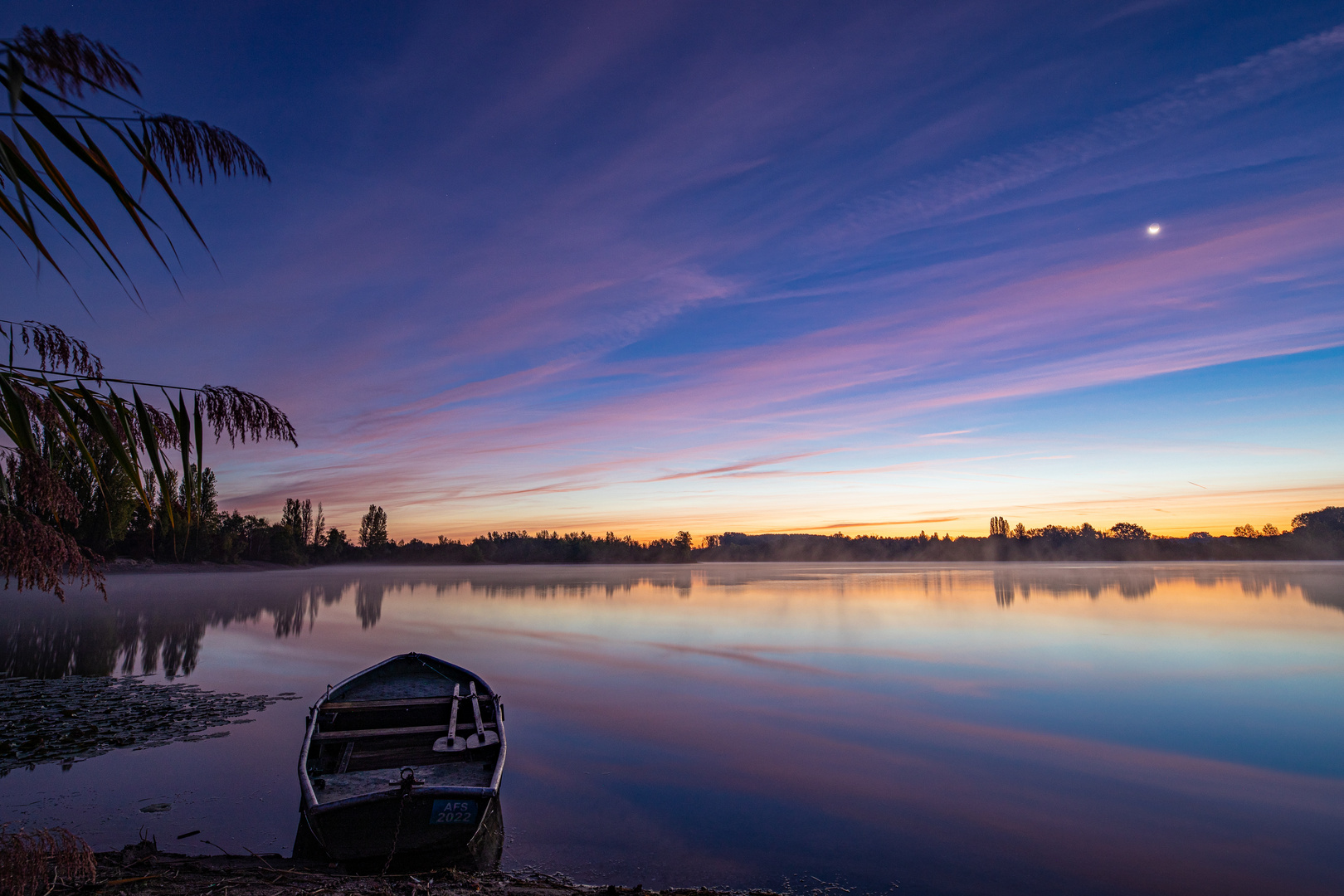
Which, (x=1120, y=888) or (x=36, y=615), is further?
(x=36, y=615)

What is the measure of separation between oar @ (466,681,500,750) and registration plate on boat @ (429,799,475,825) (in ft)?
5.36

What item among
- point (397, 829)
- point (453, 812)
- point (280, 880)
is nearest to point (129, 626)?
point (280, 880)

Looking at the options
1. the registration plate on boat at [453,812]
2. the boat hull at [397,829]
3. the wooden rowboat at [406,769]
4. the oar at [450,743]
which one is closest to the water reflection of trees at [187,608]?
the wooden rowboat at [406,769]

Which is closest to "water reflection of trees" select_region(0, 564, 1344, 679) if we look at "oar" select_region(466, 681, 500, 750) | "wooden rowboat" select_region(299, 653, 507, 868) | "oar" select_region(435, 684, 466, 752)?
"wooden rowboat" select_region(299, 653, 507, 868)

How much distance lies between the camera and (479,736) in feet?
29.3

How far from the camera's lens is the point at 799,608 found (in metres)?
38.4

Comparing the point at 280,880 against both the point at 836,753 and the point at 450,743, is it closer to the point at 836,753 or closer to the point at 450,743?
the point at 450,743

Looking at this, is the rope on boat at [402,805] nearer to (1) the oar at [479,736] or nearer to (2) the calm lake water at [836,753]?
(2) the calm lake water at [836,753]

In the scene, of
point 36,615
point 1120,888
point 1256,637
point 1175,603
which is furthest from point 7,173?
point 1175,603

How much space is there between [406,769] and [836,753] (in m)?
8.02

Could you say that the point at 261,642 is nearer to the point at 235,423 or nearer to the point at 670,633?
the point at 670,633

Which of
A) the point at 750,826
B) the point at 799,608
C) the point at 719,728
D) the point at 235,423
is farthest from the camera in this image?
the point at 799,608

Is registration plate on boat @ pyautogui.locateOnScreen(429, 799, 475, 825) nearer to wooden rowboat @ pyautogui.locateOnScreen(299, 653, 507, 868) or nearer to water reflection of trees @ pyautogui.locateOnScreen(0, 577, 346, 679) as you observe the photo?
wooden rowboat @ pyautogui.locateOnScreen(299, 653, 507, 868)

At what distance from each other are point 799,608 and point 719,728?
25764 millimetres
